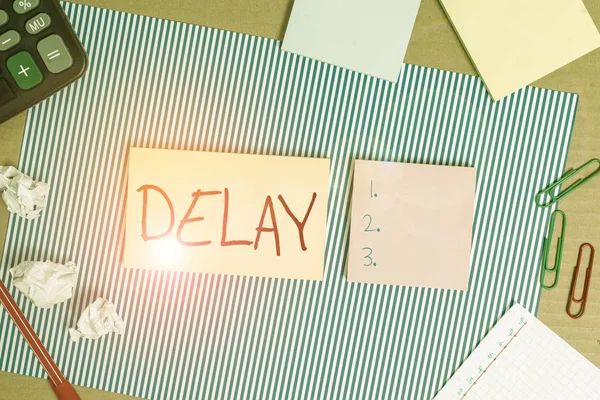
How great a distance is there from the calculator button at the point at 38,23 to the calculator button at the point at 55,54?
1 cm

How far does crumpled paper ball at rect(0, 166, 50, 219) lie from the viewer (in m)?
0.50

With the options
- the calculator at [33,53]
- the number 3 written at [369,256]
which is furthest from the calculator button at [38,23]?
the number 3 written at [369,256]

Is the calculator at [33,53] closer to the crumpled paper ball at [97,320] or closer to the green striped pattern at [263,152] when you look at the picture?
the green striped pattern at [263,152]

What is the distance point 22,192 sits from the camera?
1.65 ft

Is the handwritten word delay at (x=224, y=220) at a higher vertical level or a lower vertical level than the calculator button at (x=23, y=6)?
lower

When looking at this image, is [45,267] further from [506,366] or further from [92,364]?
[506,366]

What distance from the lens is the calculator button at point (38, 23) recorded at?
474 mm

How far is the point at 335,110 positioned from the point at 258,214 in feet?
0.43

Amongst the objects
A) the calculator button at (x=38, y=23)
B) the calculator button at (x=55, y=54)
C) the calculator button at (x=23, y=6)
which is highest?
the calculator button at (x=23, y=6)

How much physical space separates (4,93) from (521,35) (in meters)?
0.49

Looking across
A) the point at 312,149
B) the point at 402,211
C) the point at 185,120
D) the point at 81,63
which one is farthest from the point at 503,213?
the point at 81,63

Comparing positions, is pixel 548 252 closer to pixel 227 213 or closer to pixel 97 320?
pixel 227 213

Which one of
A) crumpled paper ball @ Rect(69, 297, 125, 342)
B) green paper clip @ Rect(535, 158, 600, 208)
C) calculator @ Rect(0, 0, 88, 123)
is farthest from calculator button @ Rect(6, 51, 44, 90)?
green paper clip @ Rect(535, 158, 600, 208)

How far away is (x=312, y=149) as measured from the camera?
0.52m
